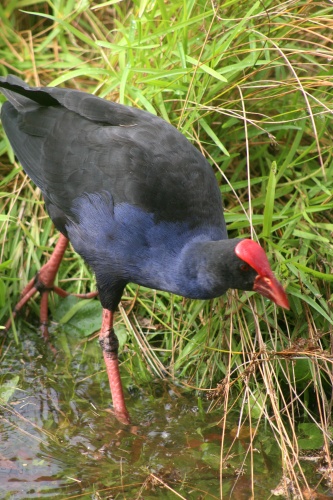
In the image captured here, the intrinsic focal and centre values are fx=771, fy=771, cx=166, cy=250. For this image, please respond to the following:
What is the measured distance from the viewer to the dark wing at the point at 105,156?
2748mm

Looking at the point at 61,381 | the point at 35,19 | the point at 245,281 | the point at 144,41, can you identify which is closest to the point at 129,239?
the point at 245,281

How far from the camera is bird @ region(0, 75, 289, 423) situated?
2.61 metres

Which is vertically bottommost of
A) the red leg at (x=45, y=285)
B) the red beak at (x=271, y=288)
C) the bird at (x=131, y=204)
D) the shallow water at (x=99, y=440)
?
the shallow water at (x=99, y=440)

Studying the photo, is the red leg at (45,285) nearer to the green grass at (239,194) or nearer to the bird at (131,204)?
the green grass at (239,194)

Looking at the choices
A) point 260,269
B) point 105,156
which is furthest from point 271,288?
point 105,156

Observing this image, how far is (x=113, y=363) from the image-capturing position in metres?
3.06

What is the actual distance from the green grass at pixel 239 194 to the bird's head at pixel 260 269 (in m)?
0.23

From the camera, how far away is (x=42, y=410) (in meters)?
2.97

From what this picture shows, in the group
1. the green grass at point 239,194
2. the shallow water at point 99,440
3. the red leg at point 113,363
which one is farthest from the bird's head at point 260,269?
the red leg at point 113,363

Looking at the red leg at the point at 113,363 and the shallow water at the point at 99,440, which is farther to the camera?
the red leg at the point at 113,363

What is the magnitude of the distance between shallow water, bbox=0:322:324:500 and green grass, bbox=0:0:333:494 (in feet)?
0.35

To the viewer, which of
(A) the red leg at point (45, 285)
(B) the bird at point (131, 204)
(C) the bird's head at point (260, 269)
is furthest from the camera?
(A) the red leg at point (45, 285)

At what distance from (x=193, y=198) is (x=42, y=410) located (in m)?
1.01

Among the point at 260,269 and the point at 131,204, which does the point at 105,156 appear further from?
the point at 260,269
